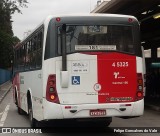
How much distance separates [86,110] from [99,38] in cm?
169

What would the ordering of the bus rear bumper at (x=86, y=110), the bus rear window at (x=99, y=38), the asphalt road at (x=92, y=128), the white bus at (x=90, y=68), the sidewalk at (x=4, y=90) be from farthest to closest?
the sidewalk at (x=4, y=90)
the asphalt road at (x=92, y=128)
the bus rear window at (x=99, y=38)
the white bus at (x=90, y=68)
the bus rear bumper at (x=86, y=110)

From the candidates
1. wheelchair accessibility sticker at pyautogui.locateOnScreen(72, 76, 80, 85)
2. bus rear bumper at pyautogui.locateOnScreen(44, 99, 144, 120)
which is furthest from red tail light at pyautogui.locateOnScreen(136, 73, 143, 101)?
wheelchair accessibility sticker at pyautogui.locateOnScreen(72, 76, 80, 85)

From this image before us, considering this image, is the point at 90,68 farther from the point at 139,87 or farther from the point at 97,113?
the point at 139,87

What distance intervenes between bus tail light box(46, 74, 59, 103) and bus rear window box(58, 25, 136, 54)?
0.63 m

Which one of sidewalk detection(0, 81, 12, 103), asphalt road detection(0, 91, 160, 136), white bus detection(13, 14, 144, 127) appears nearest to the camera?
white bus detection(13, 14, 144, 127)

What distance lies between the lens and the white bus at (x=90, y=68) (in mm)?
10039

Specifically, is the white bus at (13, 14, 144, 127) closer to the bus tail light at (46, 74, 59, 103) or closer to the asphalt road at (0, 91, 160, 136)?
the bus tail light at (46, 74, 59, 103)

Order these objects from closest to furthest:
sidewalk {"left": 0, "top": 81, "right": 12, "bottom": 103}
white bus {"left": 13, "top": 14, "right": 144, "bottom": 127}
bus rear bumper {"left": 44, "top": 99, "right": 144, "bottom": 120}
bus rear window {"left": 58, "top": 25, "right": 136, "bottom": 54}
→ bus rear bumper {"left": 44, "top": 99, "right": 144, "bottom": 120} → white bus {"left": 13, "top": 14, "right": 144, "bottom": 127} → bus rear window {"left": 58, "top": 25, "right": 136, "bottom": 54} → sidewalk {"left": 0, "top": 81, "right": 12, "bottom": 103}

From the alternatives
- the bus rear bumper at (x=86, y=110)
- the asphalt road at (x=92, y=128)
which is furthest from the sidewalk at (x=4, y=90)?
the bus rear bumper at (x=86, y=110)

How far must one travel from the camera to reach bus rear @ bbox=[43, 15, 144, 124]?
10.0 meters

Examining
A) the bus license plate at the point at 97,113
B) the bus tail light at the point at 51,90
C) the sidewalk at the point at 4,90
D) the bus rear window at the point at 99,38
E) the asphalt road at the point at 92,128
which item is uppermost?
the bus rear window at the point at 99,38

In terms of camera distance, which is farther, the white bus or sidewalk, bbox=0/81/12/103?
sidewalk, bbox=0/81/12/103

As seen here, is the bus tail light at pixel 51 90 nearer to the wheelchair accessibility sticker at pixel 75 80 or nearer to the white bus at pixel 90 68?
the white bus at pixel 90 68

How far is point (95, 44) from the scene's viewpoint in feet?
34.0
